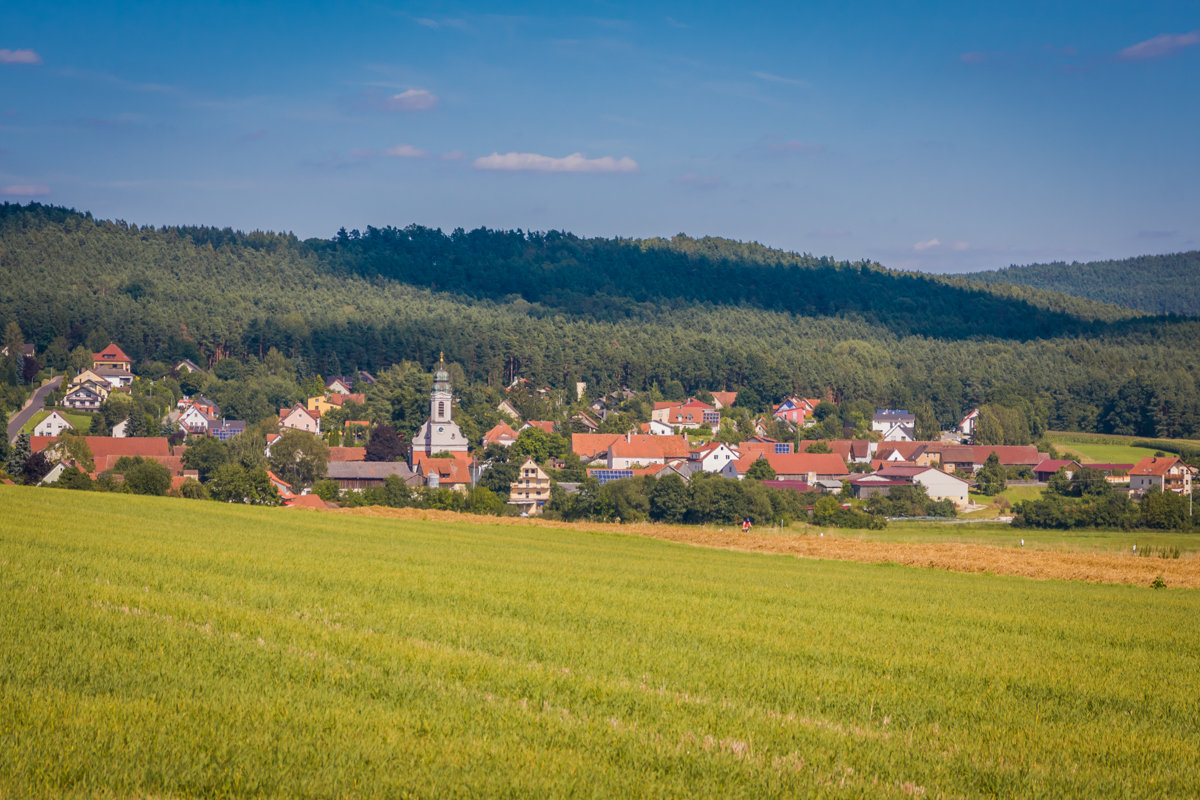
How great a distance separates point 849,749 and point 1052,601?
15859mm

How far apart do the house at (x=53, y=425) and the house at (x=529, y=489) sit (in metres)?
52.6

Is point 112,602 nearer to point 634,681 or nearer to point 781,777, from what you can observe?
point 634,681

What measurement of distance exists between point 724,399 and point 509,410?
3790 cm

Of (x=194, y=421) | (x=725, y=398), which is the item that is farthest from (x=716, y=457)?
(x=194, y=421)

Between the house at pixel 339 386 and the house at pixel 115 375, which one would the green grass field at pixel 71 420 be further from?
the house at pixel 339 386

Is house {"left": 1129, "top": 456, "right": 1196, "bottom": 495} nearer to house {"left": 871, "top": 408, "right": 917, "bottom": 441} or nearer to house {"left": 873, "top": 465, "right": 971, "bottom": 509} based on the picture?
house {"left": 873, "top": 465, "right": 971, "bottom": 509}

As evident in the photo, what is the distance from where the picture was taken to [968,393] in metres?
174

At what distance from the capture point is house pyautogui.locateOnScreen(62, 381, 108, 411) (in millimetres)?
130500

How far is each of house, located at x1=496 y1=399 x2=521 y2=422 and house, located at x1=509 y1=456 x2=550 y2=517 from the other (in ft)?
143

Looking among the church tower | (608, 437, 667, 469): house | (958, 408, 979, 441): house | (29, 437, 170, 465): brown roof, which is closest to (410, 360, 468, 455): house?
the church tower

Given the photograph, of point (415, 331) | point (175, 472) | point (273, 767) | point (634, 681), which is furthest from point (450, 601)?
point (415, 331)

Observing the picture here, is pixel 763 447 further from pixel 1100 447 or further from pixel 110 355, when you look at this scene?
pixel 110 355

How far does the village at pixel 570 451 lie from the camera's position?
97.6 m

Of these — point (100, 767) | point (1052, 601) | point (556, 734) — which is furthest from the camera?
point (1052, 601)
